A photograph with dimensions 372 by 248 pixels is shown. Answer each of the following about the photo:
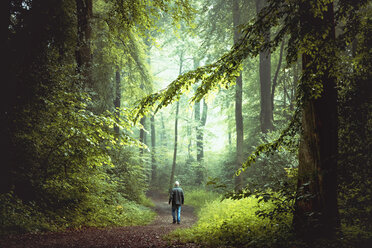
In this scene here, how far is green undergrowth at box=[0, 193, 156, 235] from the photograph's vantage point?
16.6 ft

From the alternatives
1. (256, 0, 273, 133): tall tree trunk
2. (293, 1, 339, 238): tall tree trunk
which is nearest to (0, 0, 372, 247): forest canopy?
(293, 1, 339, 238): tall tree trunk

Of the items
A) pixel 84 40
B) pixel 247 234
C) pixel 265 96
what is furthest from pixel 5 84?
pixel 265 96

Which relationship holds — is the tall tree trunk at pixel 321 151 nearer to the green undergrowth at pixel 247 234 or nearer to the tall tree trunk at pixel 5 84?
the green undergrowth at pixel 247 234

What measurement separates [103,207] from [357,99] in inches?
341

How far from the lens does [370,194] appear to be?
3.40m

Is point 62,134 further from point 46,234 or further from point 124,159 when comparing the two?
point 124,159

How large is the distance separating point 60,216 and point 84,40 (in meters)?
5.66

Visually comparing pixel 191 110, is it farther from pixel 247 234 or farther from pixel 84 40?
pixel 84 40

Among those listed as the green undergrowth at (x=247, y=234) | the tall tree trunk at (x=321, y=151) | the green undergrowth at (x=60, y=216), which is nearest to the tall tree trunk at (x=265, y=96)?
the green undergrowth at (x=247, y=234)

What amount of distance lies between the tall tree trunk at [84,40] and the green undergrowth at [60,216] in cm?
392

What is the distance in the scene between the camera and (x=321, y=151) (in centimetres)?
386

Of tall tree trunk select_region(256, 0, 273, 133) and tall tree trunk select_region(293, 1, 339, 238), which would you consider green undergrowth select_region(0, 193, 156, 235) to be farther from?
tall tree trunk select_region(256, 0, 273, 133)

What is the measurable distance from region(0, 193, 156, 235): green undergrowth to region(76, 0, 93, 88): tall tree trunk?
3.92 meters

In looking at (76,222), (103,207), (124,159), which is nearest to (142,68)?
(124,159)
